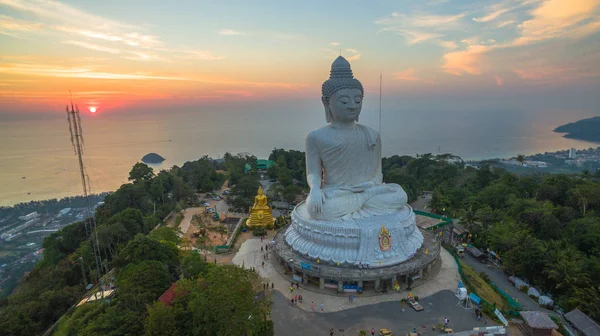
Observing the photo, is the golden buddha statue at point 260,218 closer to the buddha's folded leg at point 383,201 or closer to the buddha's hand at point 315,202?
the buddha's hand at point 315,202

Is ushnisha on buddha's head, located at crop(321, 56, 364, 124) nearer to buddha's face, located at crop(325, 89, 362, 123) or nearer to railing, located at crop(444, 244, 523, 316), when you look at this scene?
buddha's face, located at crop(325, 89, 362, 123)

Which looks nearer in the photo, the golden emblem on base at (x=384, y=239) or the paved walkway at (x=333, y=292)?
the paved walkway at (x=333, y=292)

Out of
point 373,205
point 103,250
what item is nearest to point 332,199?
point 373,205

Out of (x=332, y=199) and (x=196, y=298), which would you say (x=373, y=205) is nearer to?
(x=332, y=199)

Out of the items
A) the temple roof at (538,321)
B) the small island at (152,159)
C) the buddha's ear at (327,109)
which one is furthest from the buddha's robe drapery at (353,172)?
the small island at (152,159)

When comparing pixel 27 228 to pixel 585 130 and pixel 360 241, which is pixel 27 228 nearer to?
pixel 360 241

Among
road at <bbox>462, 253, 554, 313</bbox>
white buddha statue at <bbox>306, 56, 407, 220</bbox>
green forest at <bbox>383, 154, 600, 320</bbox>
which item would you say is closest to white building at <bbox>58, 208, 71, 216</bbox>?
green forest at <bbox>383, 154, 600, 320</bbox>

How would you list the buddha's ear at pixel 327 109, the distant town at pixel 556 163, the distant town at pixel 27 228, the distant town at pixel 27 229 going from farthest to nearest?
the distant town at pixel 556 163, the distant town at pixel 27 228, the distant town at pixel 27 229, the buddha's ear at pixel 327 109
